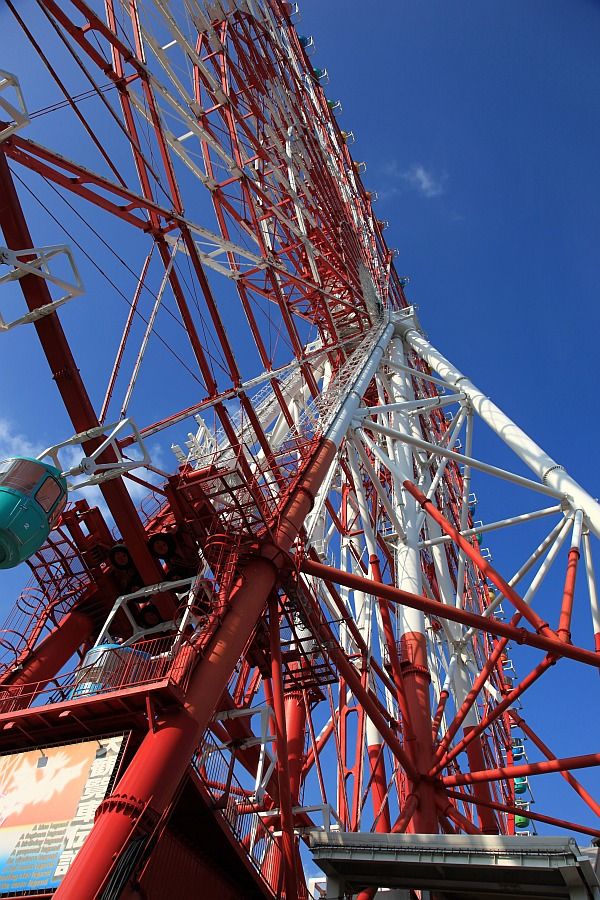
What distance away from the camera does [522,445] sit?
16.1 meters

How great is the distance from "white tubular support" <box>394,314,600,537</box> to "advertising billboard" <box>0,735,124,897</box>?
365 inches

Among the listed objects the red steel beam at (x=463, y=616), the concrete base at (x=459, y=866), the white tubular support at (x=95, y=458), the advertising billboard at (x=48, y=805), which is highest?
the red steel beam at (x=463, y=616)

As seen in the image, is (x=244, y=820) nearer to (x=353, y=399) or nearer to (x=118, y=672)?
(x=118, y=672)

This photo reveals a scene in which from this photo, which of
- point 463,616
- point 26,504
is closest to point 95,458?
point 26,504

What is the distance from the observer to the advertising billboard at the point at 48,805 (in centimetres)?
870

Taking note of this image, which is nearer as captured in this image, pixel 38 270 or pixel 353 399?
pixel 38 270

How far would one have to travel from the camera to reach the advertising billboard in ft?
28.6

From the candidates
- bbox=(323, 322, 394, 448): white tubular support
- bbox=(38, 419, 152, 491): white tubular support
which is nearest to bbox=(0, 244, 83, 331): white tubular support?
bbox=(38, 419, 152, 491): white tubular support

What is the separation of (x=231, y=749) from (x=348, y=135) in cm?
3173

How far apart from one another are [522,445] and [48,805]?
1136 cm

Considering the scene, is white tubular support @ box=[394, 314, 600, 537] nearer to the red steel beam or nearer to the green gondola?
the red steel beam

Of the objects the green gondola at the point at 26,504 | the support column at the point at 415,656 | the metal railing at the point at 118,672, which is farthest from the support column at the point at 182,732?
the support column at the point at 415,656

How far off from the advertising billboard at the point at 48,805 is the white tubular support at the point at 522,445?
9271 millimetres

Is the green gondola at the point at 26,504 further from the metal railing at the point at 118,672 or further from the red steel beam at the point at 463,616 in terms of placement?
the red steel beam at the point at 463,616
